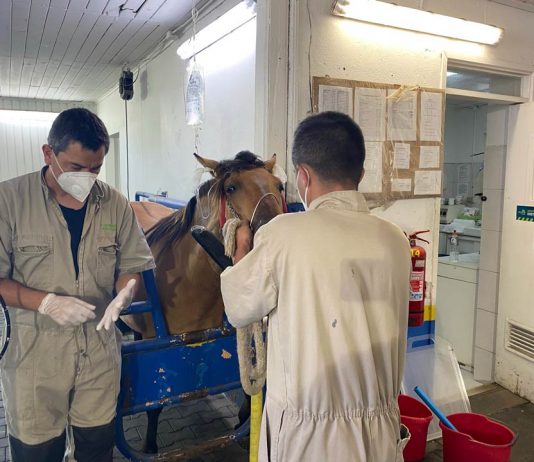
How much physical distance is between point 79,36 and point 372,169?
10.4 ft

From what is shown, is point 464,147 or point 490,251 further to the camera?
point 464,147

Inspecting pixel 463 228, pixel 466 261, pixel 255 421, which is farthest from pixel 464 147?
pixel 255 421

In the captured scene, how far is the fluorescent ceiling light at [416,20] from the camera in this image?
2.56 m

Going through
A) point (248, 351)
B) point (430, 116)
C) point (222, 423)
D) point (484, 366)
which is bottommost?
point (222, 423)

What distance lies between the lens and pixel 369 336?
1203mm

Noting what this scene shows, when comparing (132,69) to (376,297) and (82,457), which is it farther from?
(376,297)

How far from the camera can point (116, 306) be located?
1587mm

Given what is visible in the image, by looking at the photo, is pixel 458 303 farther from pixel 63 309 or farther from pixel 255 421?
pixel 63 309

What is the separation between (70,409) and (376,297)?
1.20 meters

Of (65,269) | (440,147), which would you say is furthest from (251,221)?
(440,147)

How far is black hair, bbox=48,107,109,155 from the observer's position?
1589 mm

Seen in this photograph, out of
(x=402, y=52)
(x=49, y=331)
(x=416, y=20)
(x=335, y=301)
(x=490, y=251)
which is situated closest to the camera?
(x=335, y=301)

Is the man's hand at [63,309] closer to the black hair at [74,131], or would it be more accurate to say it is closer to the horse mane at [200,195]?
the black hair at [74,131]

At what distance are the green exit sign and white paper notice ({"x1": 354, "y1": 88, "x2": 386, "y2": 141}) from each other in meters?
1.34
